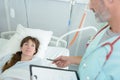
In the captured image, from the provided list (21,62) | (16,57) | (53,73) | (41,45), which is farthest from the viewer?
(41,45)

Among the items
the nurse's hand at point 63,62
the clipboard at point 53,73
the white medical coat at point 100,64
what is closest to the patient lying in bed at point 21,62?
the nurse's hand at point 63,62

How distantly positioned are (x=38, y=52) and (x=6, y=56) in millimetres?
354

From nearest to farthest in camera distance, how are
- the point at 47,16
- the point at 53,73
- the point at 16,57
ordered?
the point at 53,73 < the point at 16,57 < the point at 47,16

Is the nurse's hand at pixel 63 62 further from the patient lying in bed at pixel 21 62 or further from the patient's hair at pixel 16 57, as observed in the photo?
the patient's hair at pixel 16 57

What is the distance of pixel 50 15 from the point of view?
112 inches

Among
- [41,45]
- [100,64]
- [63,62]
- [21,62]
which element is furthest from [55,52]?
[100,64]

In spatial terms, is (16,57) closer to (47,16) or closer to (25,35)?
(25,35)

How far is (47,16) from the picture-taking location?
2867 millimetres

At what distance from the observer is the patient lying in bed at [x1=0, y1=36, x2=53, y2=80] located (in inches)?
82.4

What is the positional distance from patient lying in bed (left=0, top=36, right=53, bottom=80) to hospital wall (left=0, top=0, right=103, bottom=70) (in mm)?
554

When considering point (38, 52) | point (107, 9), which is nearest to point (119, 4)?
point (107, 9)

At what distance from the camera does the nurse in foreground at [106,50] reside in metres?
1.16

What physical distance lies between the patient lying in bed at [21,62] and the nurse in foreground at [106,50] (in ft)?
3.02

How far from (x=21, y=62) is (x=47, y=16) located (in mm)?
844
